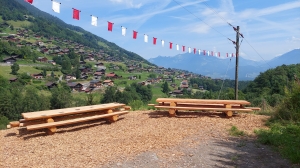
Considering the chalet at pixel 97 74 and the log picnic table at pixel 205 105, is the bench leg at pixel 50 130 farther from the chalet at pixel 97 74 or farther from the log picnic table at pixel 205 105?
the chalet at pixel 97 74

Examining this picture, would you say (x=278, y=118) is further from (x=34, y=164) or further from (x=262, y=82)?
(x=262, y=82)

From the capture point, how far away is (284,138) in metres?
5.60

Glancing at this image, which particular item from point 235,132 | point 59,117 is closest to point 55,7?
point 59,117

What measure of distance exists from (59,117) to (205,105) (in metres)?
4.81

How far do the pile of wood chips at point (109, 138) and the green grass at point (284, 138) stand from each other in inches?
19.5

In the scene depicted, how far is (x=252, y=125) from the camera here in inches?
283

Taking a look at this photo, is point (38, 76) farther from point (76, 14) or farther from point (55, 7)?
point (55, 7)

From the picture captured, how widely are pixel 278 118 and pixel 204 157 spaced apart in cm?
399

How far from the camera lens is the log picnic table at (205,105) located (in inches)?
313

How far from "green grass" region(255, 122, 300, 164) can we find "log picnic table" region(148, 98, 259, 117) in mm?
1294

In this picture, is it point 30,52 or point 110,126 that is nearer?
point 110,126

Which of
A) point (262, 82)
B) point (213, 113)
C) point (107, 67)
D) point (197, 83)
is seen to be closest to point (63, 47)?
point (107, 67)

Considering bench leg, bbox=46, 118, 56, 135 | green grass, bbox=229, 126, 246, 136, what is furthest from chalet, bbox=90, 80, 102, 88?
green grass, bbox=229, 126, 246, 136

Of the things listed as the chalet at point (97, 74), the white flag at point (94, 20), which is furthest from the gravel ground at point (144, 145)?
the chalet at point (97, 74)
